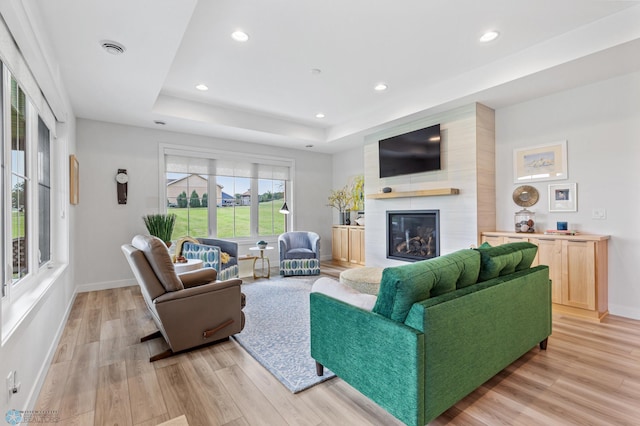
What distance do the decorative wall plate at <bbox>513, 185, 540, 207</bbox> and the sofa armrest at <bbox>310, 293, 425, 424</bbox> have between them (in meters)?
3.36

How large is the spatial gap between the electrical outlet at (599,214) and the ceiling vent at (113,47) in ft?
16.5

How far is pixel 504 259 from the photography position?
6.91 ft

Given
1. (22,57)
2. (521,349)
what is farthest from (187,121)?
(521,349)

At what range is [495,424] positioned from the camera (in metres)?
1.68

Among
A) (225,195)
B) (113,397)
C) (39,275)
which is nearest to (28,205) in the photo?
(39,275)

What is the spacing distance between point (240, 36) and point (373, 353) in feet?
9.57

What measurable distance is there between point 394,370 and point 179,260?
3201 millimetres

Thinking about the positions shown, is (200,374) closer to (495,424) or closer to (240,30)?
(495,424)

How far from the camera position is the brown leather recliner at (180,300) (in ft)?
7.80

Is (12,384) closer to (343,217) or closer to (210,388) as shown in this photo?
(210,388)

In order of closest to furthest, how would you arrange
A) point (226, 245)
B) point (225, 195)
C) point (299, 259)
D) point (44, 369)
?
point (44, 369) → point (226, 245) → point (299, 259) → point (225, 195)

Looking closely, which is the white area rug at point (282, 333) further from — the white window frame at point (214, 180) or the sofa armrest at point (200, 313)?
the white window frame at point (214, 180)

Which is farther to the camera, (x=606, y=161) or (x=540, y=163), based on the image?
(x=540, y=163)

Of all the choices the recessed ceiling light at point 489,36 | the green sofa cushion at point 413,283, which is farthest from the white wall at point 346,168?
the green sofa cushion at point 413,283
